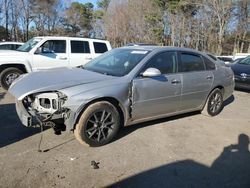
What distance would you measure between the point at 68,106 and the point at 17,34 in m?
35.0

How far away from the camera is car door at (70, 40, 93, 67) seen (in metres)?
9.45

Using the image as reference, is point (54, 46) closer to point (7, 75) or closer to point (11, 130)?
point (7, 75)

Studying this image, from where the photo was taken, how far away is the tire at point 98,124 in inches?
172

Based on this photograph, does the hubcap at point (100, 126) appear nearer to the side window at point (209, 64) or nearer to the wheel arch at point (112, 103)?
the wheel arch at point (112, 103)

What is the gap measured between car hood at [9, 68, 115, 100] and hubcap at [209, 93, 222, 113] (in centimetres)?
302

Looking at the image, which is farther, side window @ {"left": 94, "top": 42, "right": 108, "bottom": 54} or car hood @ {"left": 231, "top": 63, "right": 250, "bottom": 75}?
car hood @ {"left": 231, "top": 63, "right": 250, "bottom": 75}

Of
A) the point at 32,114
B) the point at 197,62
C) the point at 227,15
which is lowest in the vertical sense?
the point at 32,114

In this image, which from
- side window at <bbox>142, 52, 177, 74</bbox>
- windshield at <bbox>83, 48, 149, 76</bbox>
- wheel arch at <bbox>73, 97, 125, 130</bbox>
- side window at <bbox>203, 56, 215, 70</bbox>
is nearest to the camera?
wheel arch at <bbox>73, 97, 125, 130</bbox>

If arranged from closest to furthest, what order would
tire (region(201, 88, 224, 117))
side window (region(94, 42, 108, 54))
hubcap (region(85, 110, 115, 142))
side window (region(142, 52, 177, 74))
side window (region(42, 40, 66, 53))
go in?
hubcap (region(85, 110, 115, 142)), side window (region(142, 52, 177, 74)), tire (region(201, 88, 224, 117)), side window (region(42, 40, 66, 53)), side window (region(94, 42, 108, 54))

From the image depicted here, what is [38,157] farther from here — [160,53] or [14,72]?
[14,72]

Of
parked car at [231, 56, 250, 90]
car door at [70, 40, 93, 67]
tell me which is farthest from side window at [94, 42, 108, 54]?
parked car at [231, 56, 250, 90]

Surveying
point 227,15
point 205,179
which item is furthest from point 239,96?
point 227,15

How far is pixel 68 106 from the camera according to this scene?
418cm

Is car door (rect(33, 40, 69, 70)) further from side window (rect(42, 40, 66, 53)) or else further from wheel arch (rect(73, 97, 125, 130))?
wheel arch (rect(73, 97, 125, 130))
